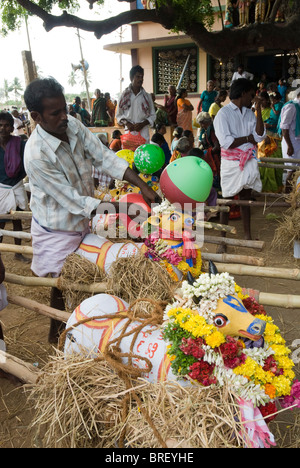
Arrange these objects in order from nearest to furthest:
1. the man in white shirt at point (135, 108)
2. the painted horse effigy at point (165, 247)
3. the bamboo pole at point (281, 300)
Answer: the bamboo pole at point (281, 300)
the painted horse effigy at point (165, 247)
the man in white shirt at point (135, 108)

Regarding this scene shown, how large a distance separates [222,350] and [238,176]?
3809 millimetres

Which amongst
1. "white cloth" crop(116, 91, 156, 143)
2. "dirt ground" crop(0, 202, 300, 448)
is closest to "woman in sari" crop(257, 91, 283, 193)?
"dirt ground" crop(0, 202, 300, 448)

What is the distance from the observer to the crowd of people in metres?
2.80

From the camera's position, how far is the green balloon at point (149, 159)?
4375 millimetres

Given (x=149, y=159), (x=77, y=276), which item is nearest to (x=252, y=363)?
(x=77, y=276)

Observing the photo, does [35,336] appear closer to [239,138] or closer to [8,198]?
[8,198]

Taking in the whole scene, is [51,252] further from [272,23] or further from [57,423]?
[272,23]

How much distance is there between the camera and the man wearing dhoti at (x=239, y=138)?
197 inches

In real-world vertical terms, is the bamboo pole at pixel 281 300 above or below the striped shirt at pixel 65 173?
below

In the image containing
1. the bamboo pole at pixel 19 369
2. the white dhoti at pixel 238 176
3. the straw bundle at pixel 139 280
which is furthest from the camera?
the white dhoti at pixel 238 176

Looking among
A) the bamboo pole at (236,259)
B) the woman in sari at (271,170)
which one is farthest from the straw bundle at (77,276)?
the woman in sari at (271,170)

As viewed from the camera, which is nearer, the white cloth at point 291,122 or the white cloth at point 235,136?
the white cloth at point 235,136

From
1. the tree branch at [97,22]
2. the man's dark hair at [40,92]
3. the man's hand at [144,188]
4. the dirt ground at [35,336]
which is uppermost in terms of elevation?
the tree branch at [97,22]

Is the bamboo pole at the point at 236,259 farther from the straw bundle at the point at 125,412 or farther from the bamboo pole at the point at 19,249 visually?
the bamboo pole at the point at 19,249
